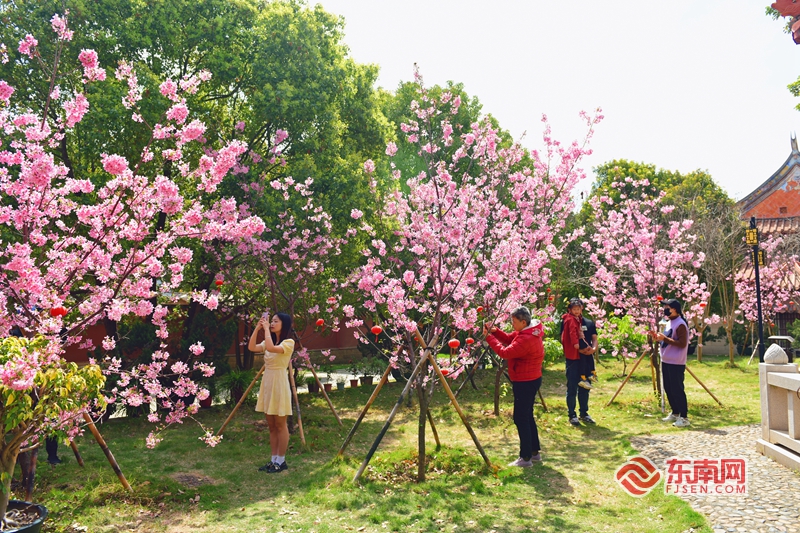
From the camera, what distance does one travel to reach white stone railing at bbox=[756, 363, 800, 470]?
6.52 meters

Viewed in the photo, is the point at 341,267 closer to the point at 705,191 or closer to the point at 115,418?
the point at 115,418

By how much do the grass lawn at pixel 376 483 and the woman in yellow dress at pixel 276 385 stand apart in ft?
1.05

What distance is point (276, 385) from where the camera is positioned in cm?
721

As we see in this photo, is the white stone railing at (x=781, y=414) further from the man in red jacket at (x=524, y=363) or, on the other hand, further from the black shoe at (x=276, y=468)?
the black shoe at (x=276, y=468)

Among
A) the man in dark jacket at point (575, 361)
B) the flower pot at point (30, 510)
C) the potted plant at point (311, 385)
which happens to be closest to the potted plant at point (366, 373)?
the potted plant at point (311, 385)

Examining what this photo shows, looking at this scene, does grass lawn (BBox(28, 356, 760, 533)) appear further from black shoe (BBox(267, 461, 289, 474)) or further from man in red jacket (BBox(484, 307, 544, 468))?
man in red jacket (BBox(484, 307, 544, 468))

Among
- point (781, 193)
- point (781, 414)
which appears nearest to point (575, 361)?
point (781, 414)

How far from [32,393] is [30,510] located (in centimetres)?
94

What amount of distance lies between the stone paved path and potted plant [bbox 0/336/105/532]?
5.38 metres

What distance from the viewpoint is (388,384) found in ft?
51.9

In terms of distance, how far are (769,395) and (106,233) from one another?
26.2ft

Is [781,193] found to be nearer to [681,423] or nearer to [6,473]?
[681,423]

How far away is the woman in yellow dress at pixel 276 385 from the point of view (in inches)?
282

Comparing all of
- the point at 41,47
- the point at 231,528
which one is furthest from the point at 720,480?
the point at 41,47
